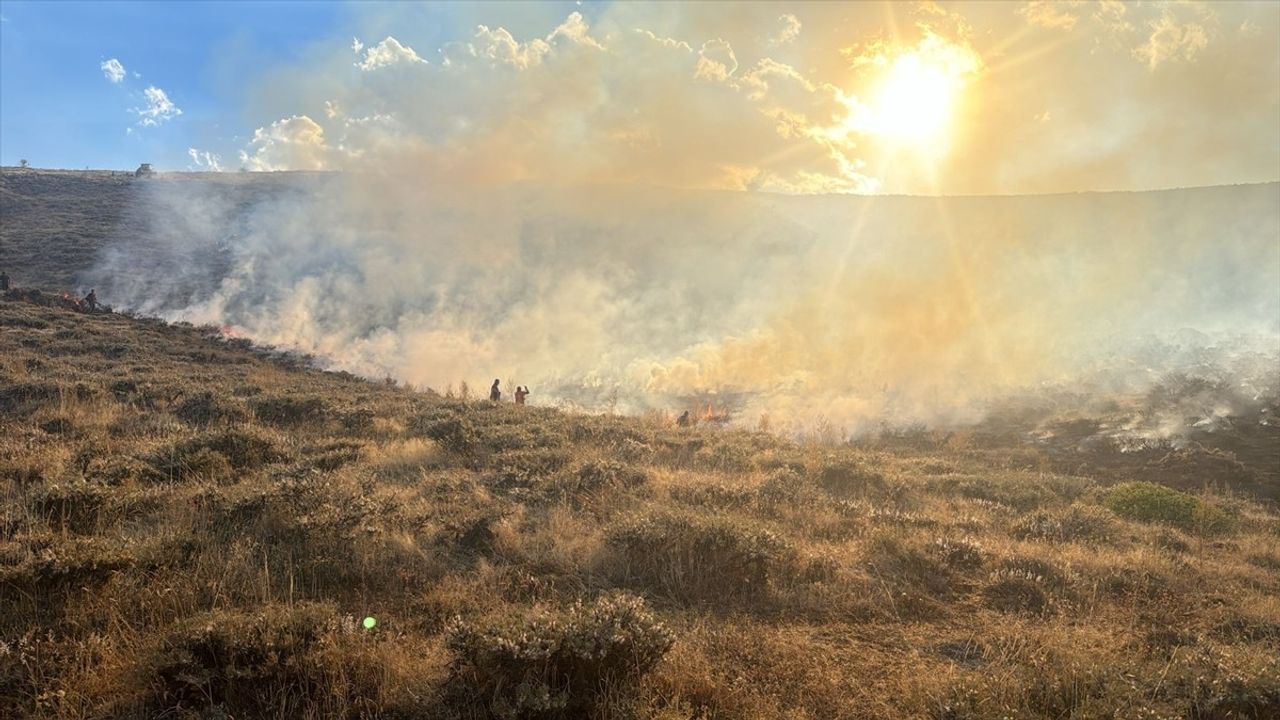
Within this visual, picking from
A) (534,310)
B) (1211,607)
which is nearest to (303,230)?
(534,310)

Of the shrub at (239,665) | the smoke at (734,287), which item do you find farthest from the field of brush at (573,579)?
the smoke at (734,287)

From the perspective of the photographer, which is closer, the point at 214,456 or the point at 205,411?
the point at 214,456

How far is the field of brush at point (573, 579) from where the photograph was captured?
11.8ft

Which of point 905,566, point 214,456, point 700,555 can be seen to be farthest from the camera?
point 214,456

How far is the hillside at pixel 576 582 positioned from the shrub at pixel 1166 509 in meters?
→ 0.04

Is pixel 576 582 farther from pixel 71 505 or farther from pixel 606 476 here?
pixel 71 505

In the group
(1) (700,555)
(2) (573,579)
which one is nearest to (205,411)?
(2) (573,579)

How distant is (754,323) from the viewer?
30203mm

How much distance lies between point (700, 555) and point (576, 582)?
123 cm

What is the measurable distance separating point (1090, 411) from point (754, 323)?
46.1 feet

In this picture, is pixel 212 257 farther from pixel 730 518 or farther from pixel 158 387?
pixel 730 518

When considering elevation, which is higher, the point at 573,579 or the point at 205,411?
the point at 205,411

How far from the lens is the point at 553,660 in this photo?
3.66 m

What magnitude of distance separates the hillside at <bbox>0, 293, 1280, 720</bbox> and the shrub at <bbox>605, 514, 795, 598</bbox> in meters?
0.03
